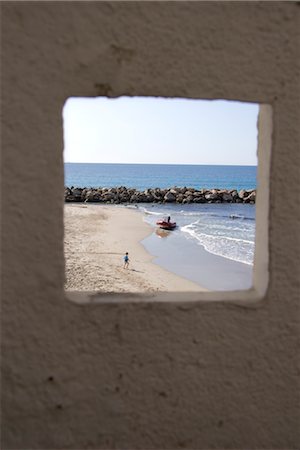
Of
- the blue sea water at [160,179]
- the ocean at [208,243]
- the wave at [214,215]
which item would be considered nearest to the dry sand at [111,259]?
the ocean at [208,243]

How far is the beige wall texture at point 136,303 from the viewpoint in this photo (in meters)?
1.74

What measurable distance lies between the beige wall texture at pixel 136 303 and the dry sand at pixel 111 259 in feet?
27.3

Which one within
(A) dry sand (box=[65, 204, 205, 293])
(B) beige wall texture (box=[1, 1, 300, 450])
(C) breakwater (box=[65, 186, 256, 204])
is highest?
(B) beige wall texture (box=[1, 1, 300, 450])

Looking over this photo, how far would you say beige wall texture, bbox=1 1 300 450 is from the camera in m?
1.74

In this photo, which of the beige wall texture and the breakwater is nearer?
the beige wall texture

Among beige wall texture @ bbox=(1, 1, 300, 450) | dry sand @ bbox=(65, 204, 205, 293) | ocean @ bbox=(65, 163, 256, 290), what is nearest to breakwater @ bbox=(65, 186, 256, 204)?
ocean @ bbox=(65, 163, 256, 290)

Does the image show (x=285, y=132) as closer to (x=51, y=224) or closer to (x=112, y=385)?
→ (x=51, y=224)

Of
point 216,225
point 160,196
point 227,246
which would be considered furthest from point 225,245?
point 160,196

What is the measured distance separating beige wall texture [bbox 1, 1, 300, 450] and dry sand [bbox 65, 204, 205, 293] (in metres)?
8.33

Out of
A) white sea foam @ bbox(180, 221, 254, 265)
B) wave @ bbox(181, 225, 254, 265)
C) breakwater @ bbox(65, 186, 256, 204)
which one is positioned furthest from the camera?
breakwater @ bbox(65, 186, 256, 204)

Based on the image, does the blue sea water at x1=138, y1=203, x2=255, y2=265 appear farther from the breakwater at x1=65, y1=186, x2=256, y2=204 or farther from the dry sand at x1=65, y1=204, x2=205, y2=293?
the dry sand at x1=65, y1=204, x2=205, y2=293

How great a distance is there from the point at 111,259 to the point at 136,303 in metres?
14.0

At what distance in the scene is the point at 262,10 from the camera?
1.81 meters

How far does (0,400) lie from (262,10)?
191 cm
